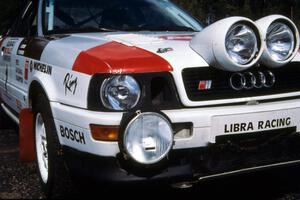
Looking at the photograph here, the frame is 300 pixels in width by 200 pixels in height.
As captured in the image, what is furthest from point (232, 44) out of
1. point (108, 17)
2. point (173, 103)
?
point (108, 17)

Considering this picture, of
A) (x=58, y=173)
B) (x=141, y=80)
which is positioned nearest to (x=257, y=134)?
(x=141, y=80)

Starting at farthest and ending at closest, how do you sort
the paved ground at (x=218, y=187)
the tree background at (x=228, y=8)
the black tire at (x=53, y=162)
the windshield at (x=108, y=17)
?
1. the tree background at (x=228, y=8)
2. the windshield at (x=108, y=17)
3. the paved ground at (x=218, y=187)
4. the black tire at (x=53, y=162)

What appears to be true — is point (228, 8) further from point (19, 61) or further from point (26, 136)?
point (26, 136)

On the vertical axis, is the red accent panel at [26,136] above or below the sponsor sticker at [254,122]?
below

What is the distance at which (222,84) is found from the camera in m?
2.92

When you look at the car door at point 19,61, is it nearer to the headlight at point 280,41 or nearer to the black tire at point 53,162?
the black tire at point 53,162

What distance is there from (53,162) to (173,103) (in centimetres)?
97

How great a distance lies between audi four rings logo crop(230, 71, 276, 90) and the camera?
9.72 ft

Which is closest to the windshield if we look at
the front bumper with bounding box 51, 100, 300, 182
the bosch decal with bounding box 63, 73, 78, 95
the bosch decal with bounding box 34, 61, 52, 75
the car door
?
the car door

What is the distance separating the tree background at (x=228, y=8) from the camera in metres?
18.1

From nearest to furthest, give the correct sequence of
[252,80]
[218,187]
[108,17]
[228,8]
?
[252,80]
[218,187]
[108,17]
[228,8]

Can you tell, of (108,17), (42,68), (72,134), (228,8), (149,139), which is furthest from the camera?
(228,8)

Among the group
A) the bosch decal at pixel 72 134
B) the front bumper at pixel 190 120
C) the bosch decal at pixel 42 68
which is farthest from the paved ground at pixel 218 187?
the bosch decal at pixel 42 68

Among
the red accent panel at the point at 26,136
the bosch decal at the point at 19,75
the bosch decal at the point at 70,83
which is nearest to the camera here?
the bosch decal at the point at 70,83
